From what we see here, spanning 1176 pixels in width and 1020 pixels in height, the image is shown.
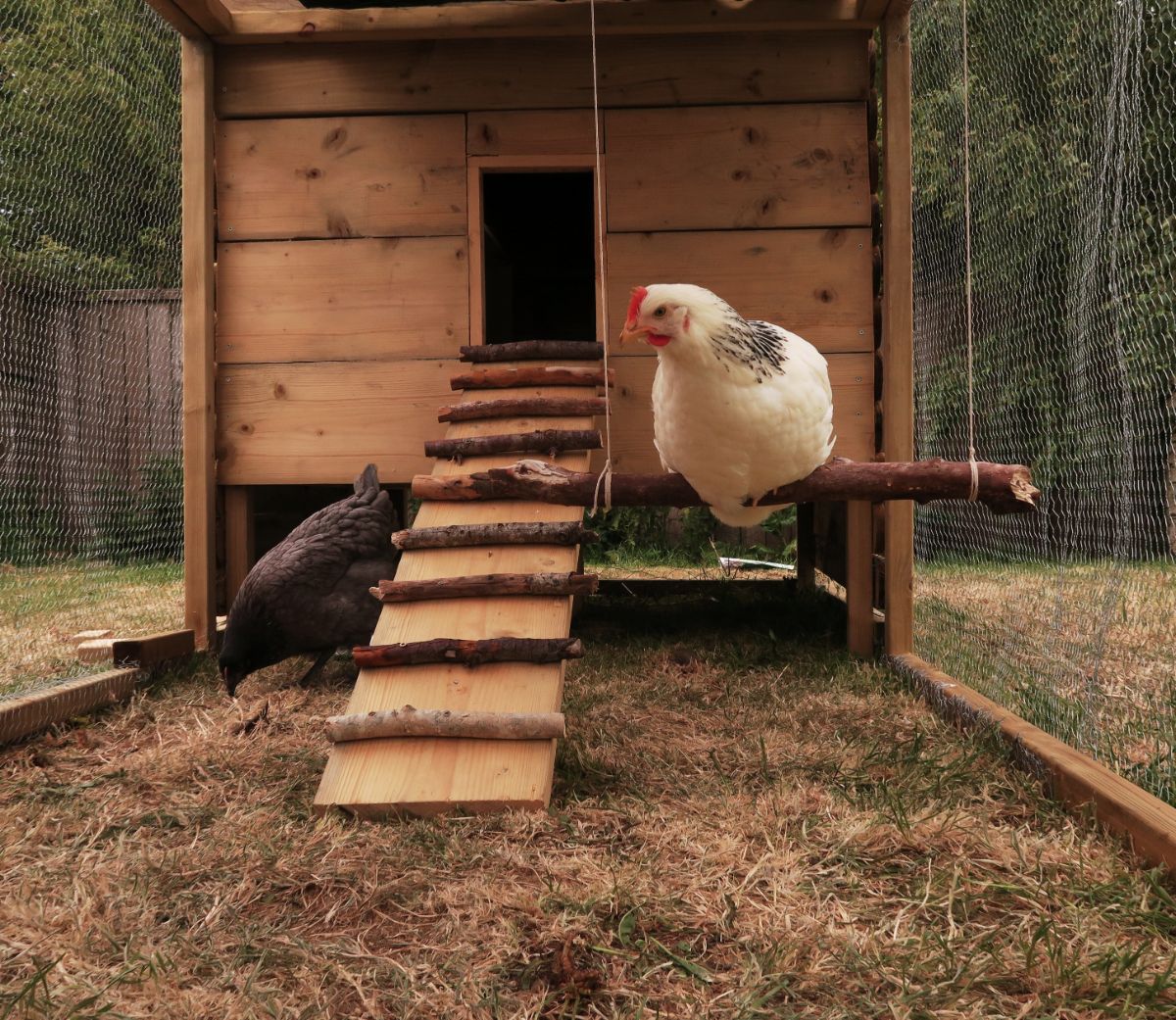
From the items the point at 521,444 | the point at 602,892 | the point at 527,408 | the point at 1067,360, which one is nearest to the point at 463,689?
the point at 602,892

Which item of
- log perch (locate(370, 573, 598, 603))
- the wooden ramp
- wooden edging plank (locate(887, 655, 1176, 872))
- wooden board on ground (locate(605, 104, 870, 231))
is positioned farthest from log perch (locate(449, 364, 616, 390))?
wooden edging plank (locate(887, 655, 1176, 872))

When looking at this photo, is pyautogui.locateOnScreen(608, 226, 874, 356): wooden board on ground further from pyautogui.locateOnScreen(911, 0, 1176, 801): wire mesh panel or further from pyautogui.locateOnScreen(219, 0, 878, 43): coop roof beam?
pyautogui.locateOnScreen(219, 0, 878, 43): coop roof beam

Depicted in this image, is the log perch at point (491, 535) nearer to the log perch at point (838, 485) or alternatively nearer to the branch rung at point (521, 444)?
the branch rung at point (521, 444)

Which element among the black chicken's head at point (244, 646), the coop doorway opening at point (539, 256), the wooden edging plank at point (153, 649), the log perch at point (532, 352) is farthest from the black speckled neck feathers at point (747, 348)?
the coop doorway opening at point (539, 256)

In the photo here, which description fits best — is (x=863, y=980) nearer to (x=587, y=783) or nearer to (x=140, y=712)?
(x=587, y=783)

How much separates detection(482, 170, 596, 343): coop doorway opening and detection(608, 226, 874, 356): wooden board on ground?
1.59m

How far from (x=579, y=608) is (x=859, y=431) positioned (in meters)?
1.54

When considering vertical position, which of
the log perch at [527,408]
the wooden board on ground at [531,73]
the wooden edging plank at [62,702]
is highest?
the wooden board on ground at [531,73]

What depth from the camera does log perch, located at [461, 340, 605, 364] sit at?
275cm

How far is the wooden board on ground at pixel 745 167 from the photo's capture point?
281 centimetres

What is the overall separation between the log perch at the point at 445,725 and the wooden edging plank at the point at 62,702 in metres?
0.85

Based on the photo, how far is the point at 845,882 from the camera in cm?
131

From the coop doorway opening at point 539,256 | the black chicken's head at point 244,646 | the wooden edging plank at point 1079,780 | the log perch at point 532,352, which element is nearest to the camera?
the wooden edging plank at point 1079,780

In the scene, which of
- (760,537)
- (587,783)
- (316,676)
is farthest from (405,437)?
(760,537)
